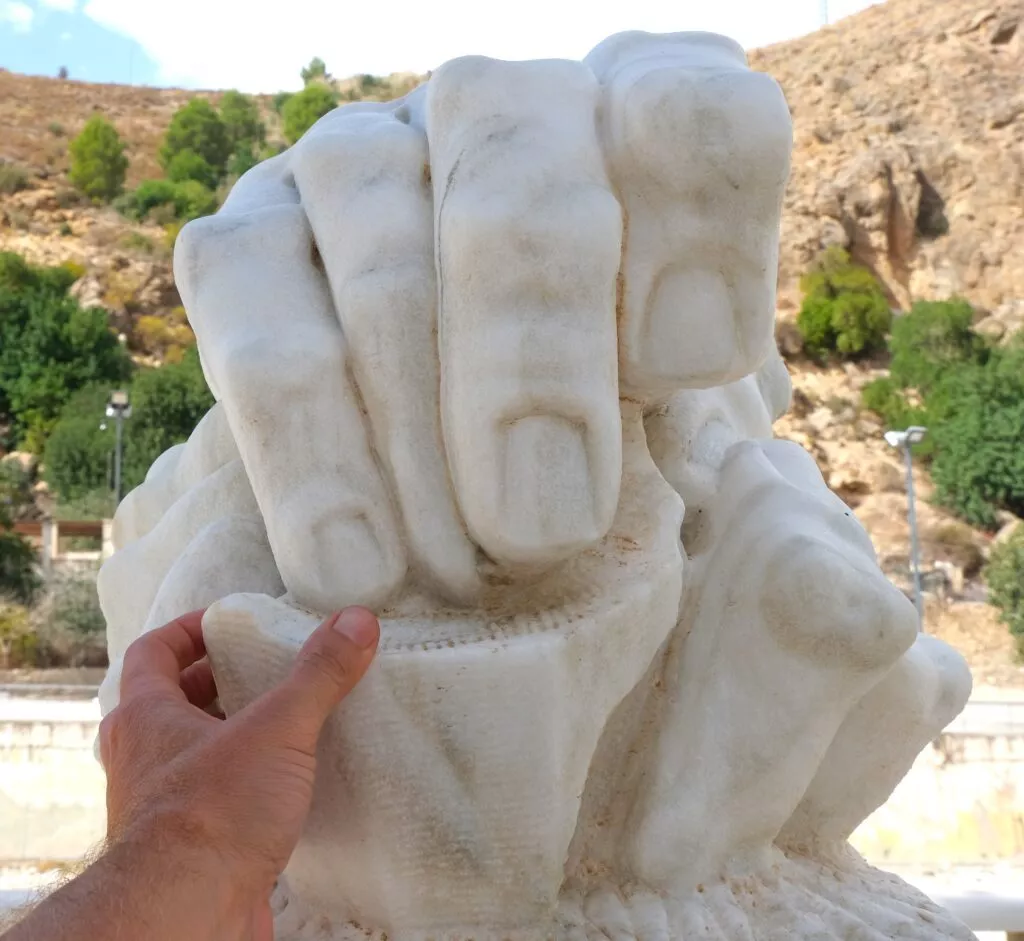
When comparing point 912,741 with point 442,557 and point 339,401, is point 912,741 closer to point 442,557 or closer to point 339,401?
point 442,557

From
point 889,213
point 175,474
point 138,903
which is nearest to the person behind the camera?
point 138,903

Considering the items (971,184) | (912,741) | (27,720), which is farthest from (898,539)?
(912,741)

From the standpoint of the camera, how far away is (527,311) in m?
1.27

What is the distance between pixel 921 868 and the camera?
13.6ft

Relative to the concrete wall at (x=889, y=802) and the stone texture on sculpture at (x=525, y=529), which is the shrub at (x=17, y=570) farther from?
the stone texture on sculpture at (x=525, y=529)

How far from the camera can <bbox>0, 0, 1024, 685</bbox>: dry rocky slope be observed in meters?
20.3

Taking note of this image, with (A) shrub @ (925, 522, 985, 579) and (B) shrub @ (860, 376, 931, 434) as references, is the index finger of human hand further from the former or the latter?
(B) shrub @ (860, 376, 931, 434)

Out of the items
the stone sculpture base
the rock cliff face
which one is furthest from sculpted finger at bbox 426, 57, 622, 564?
the rock cliff face

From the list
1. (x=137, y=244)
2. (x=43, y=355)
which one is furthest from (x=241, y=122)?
(x=43, y=355)

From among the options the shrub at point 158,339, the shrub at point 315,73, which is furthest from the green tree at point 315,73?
the shrub at point 158,339

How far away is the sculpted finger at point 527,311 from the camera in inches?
49.9

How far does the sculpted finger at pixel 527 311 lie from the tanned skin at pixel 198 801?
25cm

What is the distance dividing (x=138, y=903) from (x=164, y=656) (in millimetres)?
464

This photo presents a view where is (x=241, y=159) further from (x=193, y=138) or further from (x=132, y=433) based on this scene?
(x=132, y=433)
